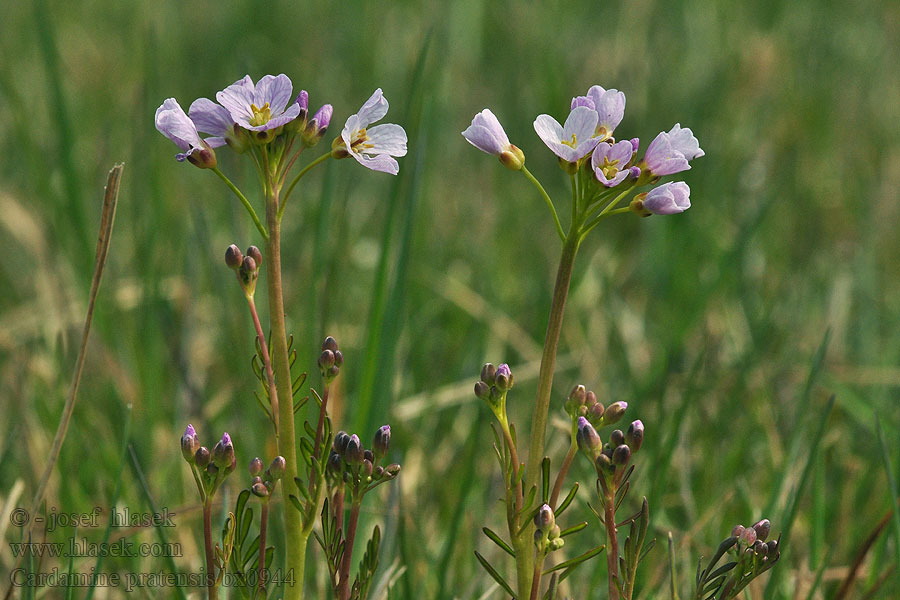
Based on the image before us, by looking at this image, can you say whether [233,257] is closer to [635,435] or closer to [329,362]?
[329,362]

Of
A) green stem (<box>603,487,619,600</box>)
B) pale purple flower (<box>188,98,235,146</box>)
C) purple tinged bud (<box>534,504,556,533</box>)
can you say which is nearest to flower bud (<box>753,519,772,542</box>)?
green stem (<box>603,487,619,600</box>)

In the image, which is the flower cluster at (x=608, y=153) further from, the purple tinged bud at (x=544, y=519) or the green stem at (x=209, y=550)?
the green stem at (x=209, y=550)

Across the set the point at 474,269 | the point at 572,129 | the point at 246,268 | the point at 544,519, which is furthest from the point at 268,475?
the point at 474,269

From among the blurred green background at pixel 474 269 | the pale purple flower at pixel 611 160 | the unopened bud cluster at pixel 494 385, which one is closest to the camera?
the pale purple flower at pixel 611 160

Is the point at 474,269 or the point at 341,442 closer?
the point at 341,442

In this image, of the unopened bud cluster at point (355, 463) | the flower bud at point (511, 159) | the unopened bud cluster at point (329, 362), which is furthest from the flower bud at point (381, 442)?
the flower bud at point (511, 159)

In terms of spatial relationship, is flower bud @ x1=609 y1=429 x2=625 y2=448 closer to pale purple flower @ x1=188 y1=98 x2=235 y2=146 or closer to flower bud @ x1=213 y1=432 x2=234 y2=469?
flower bud @ x1=213 y1=432 x2=234 y2=469

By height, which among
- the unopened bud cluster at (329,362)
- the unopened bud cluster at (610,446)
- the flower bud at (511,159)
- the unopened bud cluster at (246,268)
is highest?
the flower bud at (511,159)
